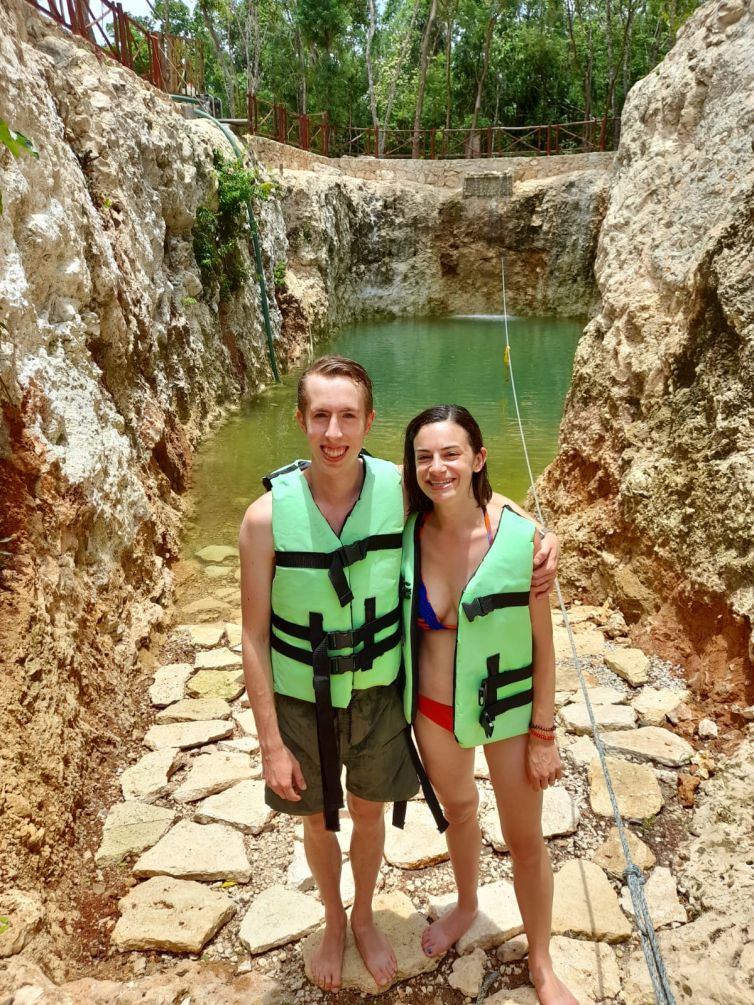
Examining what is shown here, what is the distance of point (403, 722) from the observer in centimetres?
212

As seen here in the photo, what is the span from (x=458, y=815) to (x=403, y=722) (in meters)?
0.36

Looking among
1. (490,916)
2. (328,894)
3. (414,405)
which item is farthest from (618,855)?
(414,405)

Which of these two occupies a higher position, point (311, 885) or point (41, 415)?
point (41, 415)

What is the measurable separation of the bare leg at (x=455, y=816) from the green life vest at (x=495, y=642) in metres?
0.11

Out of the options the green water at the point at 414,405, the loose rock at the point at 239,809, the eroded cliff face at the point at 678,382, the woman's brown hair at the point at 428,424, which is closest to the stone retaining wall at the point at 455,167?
the green water at the point at 414,405

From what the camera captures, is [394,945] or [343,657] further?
[394,945]

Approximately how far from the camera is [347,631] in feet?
6.38

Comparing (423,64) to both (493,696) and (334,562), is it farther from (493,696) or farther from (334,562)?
(493,696)

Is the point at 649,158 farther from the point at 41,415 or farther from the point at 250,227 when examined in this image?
the point at 250,227

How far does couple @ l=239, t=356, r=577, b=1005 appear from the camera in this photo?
76.0 inches

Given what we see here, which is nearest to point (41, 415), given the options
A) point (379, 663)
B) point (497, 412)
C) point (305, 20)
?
point (379, 663)

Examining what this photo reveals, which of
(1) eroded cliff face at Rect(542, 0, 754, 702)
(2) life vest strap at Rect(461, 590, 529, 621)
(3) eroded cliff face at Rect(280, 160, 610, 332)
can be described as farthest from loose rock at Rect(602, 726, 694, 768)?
(3) eroded cliff face at Rect(280, 160, 610, 332)

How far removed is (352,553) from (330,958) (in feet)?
4.71

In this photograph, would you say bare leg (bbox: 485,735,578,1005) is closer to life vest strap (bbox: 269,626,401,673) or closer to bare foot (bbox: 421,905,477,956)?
bare foot (bbox: 421,905,477,956)
